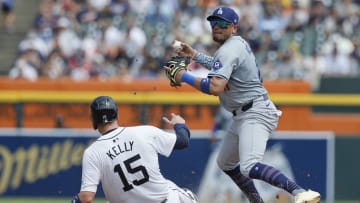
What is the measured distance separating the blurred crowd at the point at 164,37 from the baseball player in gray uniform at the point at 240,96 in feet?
27.5

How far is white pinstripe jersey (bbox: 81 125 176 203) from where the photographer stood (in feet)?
28.8

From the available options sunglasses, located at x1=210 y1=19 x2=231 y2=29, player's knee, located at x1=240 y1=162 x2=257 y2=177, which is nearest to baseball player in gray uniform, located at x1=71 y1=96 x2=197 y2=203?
player's knee, located at x1=240 y1=162 x2=257 y2=177

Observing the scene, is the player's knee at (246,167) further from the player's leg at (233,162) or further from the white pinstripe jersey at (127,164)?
the white pinstripe jersey at (127,164)

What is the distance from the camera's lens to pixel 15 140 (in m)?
15.7

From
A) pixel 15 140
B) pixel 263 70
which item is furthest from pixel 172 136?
pixel 263 70

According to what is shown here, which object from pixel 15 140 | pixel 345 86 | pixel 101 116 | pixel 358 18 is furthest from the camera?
pixel 358 18

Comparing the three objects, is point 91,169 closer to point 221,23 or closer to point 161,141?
point 161,141

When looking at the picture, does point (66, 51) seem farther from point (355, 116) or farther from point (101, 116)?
point (101, 116)

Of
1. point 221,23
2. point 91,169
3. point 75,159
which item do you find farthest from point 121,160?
point 75,159

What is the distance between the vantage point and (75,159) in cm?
1571

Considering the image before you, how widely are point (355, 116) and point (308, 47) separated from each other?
3.77 metres

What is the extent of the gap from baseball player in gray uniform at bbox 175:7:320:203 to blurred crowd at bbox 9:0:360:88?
839 cm

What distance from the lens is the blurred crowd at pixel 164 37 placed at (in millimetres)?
19500

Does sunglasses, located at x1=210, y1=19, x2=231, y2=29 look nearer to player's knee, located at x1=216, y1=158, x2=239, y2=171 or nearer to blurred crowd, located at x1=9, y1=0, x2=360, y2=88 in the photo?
player's knee, located at x1=216, y1=158, x2=239, y2=171
